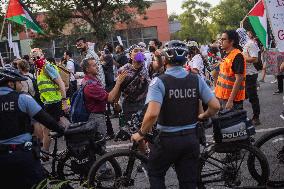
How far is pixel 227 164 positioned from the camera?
183 inches

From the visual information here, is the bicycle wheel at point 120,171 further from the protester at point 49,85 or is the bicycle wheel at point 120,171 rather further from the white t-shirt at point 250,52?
the white t-shirt at point 250,52

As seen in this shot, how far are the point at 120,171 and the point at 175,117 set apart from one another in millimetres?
1292

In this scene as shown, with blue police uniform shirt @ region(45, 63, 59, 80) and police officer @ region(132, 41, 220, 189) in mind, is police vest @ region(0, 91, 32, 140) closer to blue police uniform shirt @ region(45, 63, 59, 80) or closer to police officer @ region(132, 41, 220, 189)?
police officer @ region(132, 41, 220, 189)

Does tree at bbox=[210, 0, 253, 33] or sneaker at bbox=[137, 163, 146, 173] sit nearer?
sneaker at bbox=[137, 163, 146, 173]

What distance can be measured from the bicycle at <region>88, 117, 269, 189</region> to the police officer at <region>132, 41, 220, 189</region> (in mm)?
778

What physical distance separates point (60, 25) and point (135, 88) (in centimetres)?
2919

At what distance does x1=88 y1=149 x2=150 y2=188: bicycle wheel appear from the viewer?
4.57 m

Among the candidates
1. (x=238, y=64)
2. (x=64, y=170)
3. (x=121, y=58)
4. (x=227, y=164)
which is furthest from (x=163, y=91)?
(x=121, y=58)

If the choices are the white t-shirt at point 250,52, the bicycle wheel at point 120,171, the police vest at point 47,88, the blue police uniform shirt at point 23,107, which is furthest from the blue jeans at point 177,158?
the white t-shirt at point 250,52

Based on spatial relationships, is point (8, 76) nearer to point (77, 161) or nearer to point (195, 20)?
point (77, 161)

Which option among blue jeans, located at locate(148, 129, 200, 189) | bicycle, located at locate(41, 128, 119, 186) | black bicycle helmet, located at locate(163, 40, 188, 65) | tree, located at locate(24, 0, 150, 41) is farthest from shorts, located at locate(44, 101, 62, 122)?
tree, located at locate(24, 0, 150, 41)

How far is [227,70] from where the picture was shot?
19.8ft

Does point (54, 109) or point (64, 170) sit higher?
point (54, 109)

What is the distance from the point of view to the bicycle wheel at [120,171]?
4.57 m
